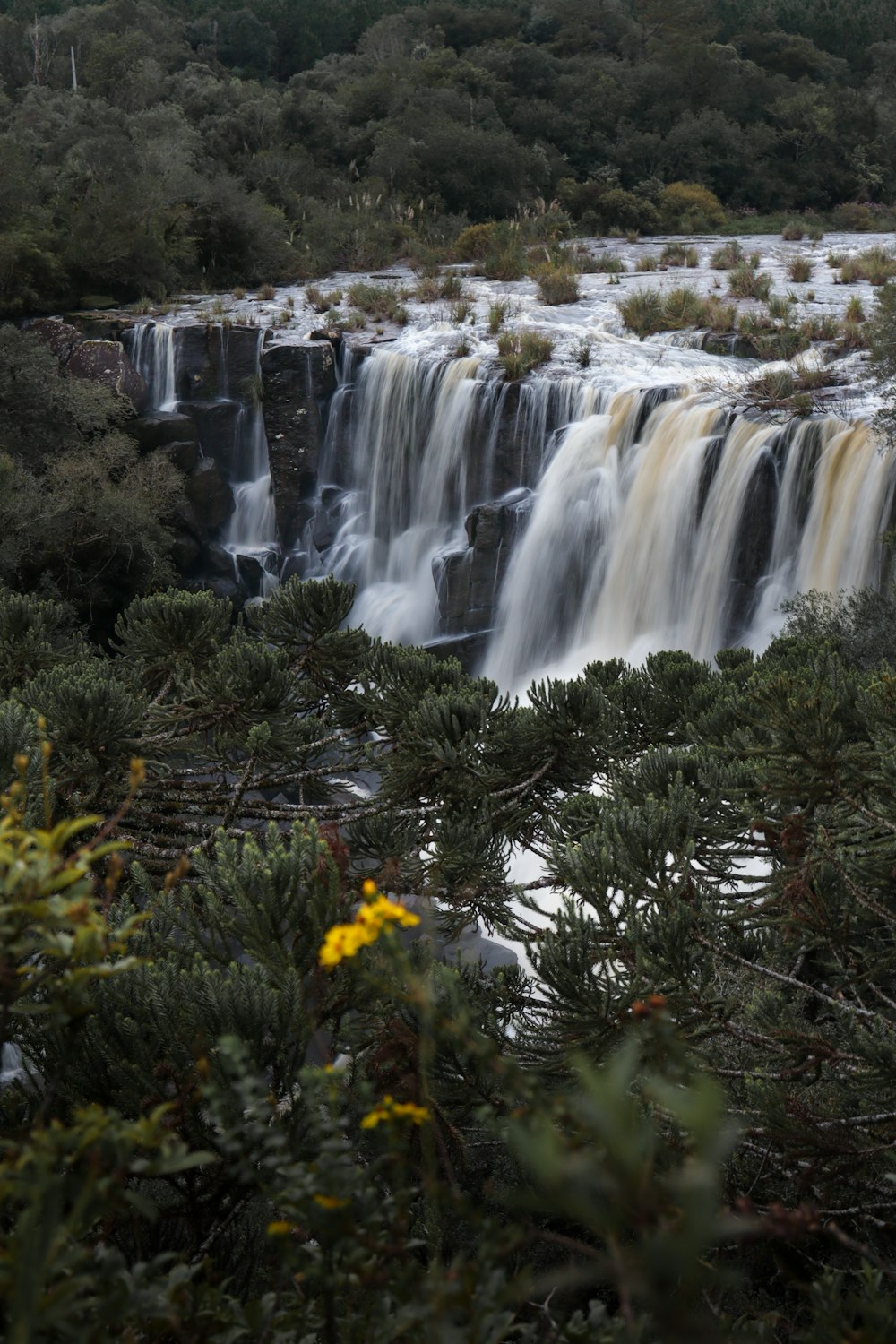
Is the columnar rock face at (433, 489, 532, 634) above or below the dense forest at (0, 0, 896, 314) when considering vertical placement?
below

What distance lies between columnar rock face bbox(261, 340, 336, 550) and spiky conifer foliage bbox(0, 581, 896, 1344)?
13871 millimetres

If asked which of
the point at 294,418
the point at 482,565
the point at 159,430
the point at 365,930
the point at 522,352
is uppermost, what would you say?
the point at 365,930

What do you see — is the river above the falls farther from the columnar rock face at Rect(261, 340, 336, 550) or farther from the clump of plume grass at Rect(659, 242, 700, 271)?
the clump of plume grass at Rect(659, 242, 700, 271)

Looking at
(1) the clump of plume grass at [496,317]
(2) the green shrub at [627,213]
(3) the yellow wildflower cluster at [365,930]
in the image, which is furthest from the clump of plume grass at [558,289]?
(3) the yellow wildflower cluster at [365,930]

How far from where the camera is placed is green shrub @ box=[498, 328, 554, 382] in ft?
48.3

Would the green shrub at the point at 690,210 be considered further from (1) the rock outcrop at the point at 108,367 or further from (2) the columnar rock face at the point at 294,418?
(1) the rock outcrop at the point at 108,367

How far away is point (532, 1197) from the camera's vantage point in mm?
863

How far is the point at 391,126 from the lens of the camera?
2927cm

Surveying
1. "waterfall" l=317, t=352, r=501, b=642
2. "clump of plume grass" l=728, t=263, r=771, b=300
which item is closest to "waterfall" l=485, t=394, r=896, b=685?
"waterfall" l=317, t=352, r=501, b=642

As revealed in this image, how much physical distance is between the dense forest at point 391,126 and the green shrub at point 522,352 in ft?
30.2

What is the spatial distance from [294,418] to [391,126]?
644 inches

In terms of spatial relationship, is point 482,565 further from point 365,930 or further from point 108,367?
point 365,930

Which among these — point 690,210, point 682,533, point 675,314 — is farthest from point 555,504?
point 690,210

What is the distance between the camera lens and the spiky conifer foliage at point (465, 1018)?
3.29 ft
